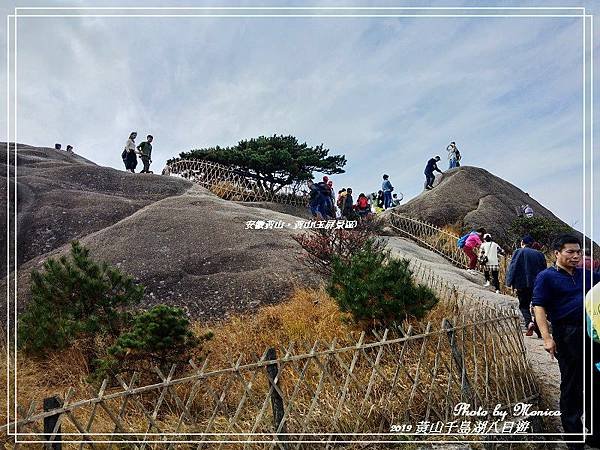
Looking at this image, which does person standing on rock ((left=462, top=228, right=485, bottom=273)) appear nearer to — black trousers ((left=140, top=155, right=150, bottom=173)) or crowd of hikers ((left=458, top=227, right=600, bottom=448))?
crowd of hikers ((left=458, top=227, right=600, bottom=448))

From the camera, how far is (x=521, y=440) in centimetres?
383

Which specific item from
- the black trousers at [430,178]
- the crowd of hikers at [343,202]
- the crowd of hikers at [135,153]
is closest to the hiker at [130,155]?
the crowd of hikers at [135,153]

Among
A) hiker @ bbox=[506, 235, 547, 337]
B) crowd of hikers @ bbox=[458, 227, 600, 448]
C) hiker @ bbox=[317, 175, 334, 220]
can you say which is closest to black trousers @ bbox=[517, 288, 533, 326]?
hiker @ bbox=[506, 235, 547, 337]

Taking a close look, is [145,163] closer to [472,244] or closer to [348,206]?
[348,206]

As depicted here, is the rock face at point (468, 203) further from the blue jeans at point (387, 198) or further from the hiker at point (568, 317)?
the hiker at point (568, 317)

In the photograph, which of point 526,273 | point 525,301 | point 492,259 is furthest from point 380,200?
point 526,273

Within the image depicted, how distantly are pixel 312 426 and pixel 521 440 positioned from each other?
1750mm

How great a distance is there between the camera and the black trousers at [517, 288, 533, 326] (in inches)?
253

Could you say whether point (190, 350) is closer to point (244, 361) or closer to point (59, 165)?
point (244, 361)

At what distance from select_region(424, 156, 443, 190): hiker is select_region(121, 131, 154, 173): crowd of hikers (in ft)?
37.0

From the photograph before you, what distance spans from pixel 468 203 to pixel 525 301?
13.6 metres

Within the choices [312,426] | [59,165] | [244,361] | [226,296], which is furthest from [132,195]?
[312,426]

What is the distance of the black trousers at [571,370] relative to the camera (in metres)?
3.44

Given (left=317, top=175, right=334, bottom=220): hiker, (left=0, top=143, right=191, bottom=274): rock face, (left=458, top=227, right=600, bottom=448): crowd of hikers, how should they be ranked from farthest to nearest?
(left=317, top=175, right=334, bottom=220): hiker, (left=0, top=143, right=191, bottom=274): rock face, (left=458, top=227, right=600, bottom=448): crowd of hikers
